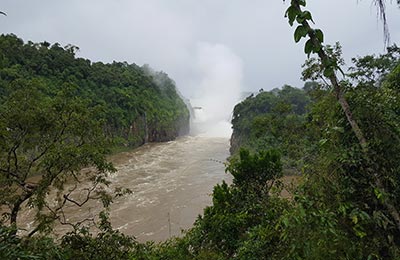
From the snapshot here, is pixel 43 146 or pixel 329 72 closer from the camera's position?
pixel 329 72

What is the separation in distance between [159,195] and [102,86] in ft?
75.6

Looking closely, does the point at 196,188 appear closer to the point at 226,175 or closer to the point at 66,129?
the point at 226,175

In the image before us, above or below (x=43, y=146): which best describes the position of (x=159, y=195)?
below

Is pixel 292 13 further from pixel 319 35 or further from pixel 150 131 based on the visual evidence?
pixel 150 131

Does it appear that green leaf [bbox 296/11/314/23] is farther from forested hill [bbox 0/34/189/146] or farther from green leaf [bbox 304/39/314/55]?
forested hill [bbox 0/34/189/146]

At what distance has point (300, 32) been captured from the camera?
1739 mm

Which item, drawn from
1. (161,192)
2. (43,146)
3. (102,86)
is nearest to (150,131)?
(102,86)

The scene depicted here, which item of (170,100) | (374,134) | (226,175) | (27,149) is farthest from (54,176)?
(170,100)

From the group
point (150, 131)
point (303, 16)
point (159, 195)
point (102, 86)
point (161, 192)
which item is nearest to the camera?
Result: point (303, 16)

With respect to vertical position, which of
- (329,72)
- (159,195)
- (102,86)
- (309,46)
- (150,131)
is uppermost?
(102,86)

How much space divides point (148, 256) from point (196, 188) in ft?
40.2

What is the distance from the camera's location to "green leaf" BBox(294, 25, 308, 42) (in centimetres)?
174

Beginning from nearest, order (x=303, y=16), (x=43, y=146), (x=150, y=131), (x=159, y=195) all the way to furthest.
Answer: (x=303, y=16), (x=43, y=146), (x=159, y=195), (x=150, y=131)

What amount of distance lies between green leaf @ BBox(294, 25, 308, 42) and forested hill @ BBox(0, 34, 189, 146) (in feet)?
71.2
